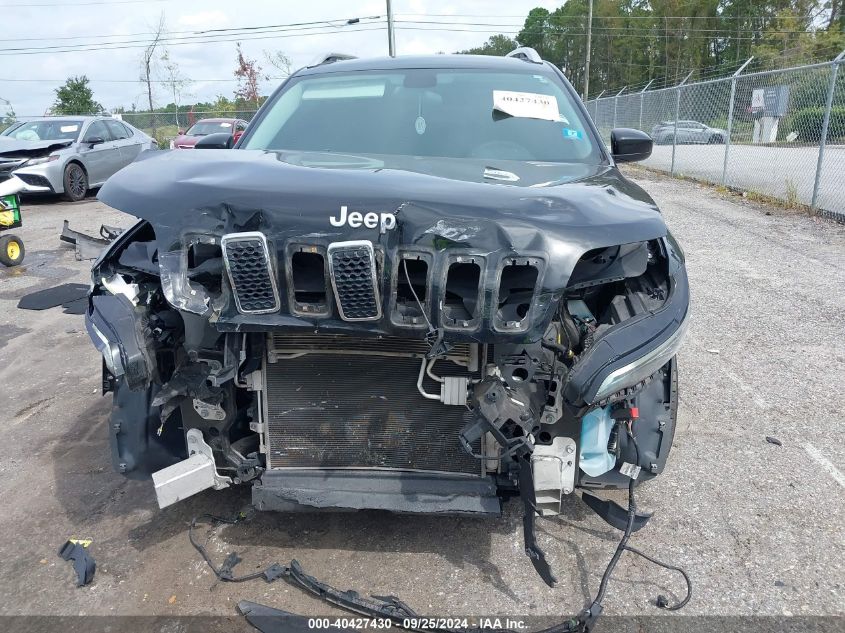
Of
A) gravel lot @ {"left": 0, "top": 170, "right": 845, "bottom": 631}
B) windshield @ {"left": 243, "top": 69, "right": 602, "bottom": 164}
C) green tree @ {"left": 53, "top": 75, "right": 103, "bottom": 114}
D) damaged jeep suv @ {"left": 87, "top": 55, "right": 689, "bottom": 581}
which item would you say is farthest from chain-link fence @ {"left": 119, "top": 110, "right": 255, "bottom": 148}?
damaged jeep suv @ {"left": 87, "top": 55, "right": 689, "bottom": 581}

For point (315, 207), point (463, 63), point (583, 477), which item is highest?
point (463, 63)

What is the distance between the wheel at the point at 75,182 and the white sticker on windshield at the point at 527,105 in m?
11.5

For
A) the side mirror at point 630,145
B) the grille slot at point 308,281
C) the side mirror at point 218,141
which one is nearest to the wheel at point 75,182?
the side mirror at point 218,141

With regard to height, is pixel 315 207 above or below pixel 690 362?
above

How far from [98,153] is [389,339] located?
1309 cm

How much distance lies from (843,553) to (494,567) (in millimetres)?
1372

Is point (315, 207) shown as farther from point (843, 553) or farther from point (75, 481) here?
point (843, 553)

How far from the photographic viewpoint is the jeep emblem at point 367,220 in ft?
6.73

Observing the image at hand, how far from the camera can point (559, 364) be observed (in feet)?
7.39

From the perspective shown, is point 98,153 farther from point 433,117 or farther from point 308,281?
point 308,281

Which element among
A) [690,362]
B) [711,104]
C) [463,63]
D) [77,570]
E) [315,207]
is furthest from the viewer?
[711,104]

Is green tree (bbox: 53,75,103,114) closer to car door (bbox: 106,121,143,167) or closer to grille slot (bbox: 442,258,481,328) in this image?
car door (bbox: 106,121,143,167)

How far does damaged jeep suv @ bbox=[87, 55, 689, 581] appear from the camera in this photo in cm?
205

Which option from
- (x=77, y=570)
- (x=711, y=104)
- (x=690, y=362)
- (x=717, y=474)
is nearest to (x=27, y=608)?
(x=77, y=570)
